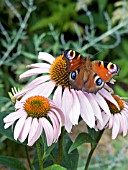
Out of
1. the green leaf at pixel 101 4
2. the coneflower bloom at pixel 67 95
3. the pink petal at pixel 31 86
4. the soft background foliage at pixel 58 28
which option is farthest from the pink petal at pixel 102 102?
the green leaf at pixel 101 4

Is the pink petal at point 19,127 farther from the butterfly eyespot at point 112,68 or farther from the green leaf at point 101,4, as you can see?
the green leaf at point 101,4

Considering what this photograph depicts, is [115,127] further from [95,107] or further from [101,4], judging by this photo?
[101,4]

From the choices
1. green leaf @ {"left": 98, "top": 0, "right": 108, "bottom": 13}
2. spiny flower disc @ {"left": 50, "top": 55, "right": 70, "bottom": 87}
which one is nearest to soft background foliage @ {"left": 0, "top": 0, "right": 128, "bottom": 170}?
green leaf @ {"left": 98, "top": 0, "right": 108, "bottom": 13}

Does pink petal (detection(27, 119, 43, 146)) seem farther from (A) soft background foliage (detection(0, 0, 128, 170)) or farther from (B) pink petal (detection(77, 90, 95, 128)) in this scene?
(A) soft background foliage (detection(0, 0, 128, 170))

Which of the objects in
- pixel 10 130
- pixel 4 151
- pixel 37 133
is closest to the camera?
pixel 37 133

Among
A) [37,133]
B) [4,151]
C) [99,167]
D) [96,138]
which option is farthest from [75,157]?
[4,151]

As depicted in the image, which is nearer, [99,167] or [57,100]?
[57,100]

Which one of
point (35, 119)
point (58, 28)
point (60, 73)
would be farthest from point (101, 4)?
point (35, 119)

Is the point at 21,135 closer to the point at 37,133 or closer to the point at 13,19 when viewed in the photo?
the point at 37,133
